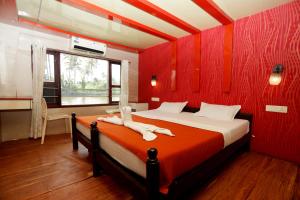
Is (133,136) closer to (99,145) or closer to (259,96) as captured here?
(99,145)

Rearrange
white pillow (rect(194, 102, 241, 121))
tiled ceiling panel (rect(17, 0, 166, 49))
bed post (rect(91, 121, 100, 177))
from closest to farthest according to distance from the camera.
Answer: bed post (rect(91, 121, 100, 177))
tiled ceiling panel (rect(17, 0, 166, 49))
white pillow (rect(194, 102, 241, 121))

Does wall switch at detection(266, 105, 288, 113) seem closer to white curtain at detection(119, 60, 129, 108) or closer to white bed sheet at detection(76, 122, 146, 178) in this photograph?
white bed sheet at detection(76, 122, 146, 178)

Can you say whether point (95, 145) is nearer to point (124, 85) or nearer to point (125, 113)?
point (125, 113)

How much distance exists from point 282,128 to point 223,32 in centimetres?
191

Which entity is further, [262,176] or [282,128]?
[282,128]

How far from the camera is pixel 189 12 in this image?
8.08ft

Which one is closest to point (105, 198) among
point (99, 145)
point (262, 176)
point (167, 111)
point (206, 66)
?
point (99, 145)

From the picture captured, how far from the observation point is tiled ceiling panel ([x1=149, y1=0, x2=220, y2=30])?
2.22 meters

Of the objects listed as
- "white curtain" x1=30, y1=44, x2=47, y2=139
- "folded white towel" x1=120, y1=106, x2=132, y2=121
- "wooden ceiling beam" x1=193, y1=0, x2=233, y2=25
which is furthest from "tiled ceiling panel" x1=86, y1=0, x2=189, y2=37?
"white curtain" x1=30, y1=44, x2=47, y2=139

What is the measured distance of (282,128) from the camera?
7.45 ft

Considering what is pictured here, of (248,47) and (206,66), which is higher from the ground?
(248,47)

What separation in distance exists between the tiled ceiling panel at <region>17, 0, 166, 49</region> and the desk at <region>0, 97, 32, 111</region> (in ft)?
4.87

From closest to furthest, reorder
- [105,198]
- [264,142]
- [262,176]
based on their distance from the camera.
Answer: [105,198], [262,176], [264,142]

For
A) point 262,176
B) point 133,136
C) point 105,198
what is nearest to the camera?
point 105,198
